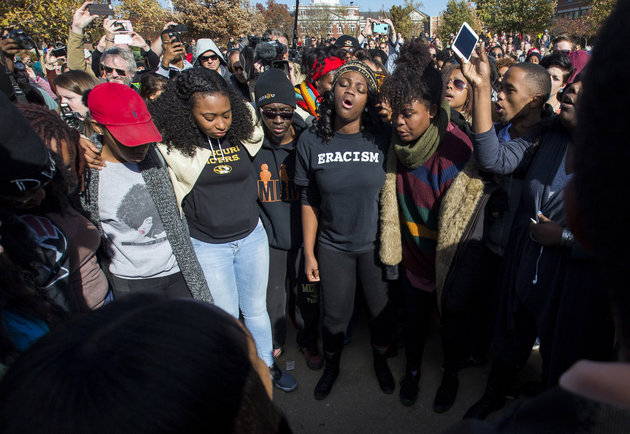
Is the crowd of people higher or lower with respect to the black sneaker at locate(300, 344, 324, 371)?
higher

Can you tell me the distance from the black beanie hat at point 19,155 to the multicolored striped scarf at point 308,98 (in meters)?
2.67

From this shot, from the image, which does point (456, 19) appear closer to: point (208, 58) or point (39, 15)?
point (39, 15)

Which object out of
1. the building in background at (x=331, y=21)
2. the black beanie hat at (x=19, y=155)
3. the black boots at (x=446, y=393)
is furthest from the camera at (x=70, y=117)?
the building in background at (x=331, y=21)

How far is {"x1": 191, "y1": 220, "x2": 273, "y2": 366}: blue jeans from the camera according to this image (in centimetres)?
246

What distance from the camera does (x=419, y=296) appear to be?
2.50 metres

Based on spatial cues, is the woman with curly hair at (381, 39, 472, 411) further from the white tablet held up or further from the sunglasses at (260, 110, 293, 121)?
the sunglasses at (260, 110, 293, 121)

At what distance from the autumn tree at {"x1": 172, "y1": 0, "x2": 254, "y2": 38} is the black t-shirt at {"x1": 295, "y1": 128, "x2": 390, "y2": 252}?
1816cm

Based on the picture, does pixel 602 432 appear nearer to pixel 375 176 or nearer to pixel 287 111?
pixel 375 176

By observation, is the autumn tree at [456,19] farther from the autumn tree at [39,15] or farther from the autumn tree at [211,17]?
the autumn tree at [39,15]

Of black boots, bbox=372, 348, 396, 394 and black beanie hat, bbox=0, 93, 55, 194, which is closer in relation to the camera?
black beanie hat, bbox=0, 93, 55, 194

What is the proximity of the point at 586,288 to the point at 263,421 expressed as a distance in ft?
5.73

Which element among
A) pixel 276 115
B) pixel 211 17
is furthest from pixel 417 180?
pixel 211 17

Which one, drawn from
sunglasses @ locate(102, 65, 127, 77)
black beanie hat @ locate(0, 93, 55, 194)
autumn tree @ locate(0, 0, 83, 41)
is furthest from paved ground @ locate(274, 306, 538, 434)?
autumn tree @ locate(0, 0, 83, 41)

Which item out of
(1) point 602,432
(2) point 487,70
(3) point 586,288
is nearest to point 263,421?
(1) point 602,432
